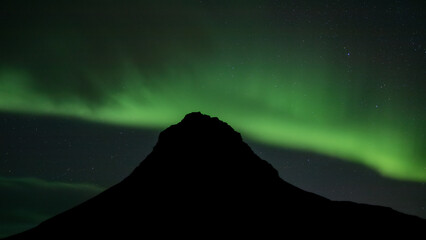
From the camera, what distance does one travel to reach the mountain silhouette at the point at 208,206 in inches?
1257

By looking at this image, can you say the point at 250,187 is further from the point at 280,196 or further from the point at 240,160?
the point at 240,160

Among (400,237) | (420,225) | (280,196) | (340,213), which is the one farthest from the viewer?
(280,196)

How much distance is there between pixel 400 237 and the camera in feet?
99.6

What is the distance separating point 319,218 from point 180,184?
14.6 m

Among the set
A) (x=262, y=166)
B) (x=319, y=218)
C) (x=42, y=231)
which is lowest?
(x=42, y=231)

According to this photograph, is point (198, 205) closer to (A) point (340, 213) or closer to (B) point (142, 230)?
(B) point (142, 230)

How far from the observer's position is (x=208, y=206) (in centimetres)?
3547

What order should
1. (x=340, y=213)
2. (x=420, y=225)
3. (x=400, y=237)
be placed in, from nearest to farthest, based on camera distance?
(x=400, y=237) → (x=420, y=225) → (x=340, y=213)

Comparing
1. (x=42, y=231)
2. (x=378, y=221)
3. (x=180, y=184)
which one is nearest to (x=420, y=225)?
(x=378, y=221)

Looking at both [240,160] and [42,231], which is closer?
[42,231]

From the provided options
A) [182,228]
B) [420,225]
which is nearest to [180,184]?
[182,228]

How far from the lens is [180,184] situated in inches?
1592

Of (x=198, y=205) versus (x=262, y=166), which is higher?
(x=262, y=166)

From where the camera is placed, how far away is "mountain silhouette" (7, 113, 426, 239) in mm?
31922
